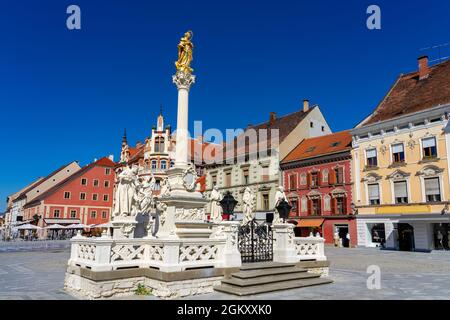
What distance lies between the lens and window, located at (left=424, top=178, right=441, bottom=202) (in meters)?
28.0

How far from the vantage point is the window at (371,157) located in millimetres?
32688

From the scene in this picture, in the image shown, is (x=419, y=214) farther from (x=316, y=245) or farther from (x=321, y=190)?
(x=316, y=245)

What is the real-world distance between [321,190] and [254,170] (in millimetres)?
9426

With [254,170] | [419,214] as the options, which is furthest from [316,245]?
A: [254,170]

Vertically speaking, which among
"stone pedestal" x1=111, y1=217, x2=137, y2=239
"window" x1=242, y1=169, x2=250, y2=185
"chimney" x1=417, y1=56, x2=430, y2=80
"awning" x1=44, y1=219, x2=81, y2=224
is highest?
"chimney" x1=417, y1=56, x2=430, y2=80

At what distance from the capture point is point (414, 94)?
32406 mm

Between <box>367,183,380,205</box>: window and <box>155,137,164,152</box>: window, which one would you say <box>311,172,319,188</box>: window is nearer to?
<box>367,183,380,205</box>: window

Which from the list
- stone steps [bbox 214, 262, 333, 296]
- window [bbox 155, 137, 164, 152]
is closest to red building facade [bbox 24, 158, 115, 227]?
window [bbox 155, 137, 164, 152]

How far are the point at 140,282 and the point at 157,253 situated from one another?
33.0 inches

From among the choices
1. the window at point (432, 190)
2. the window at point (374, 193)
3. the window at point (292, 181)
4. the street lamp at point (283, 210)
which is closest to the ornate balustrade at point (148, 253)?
the street lamp at point (283, 210)

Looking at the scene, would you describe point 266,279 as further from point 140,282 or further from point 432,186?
point 432,186

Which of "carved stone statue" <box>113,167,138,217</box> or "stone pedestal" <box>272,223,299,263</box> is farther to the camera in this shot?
"stone pedestal" <box>272,223,299,263</box>

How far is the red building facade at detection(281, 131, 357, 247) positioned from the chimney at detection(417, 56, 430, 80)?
8.46 metres

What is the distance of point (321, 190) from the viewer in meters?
37.4
